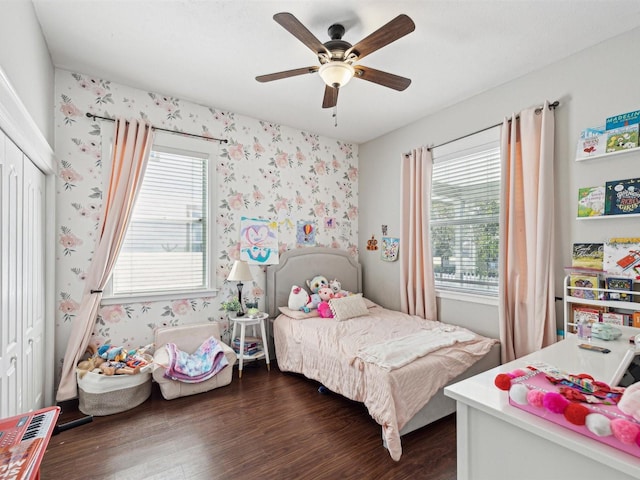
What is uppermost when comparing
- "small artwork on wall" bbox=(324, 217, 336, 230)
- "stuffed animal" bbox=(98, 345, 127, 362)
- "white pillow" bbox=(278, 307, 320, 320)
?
"small artwork on wall" bbox=(324, 217, 336, 230)

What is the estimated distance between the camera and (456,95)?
301cm

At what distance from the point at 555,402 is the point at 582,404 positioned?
0.09 m

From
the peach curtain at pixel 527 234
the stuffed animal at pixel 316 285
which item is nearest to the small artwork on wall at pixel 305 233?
the stuffed animal at pixel 316 285

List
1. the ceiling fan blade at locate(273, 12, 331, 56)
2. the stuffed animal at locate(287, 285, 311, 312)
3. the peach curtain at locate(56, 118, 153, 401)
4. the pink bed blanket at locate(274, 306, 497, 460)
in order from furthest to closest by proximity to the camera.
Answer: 1. the stuffed animal at locate(287, 285, 311, 312)
2. the peach curtain at locate(56, 118, 153, 401)
3. the pink bed blanket at locate(274, 306, 497, 460)
4. the ceiling fan blade at locate(273, 12, 331, 56)

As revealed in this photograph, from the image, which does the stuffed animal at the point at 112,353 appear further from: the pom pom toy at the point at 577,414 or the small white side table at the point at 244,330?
the pom pom toy at the point at 577,414

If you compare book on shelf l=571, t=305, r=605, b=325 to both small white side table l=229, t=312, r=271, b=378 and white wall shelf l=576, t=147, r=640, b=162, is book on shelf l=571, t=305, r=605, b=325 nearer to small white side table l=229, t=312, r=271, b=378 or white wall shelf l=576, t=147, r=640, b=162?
white wall shelf l=576, t=147, r=640, b=162

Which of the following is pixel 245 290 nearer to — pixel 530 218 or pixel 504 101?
pixel 530 218

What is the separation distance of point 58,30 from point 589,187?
3793 mm

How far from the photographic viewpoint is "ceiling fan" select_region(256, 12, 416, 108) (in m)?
1.69

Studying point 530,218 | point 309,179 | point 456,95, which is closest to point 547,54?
point 456,95

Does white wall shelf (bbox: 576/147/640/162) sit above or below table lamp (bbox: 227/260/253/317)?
above

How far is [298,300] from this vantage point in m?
3.46

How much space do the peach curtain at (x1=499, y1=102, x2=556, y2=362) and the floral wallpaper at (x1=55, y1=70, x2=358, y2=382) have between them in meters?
2.05

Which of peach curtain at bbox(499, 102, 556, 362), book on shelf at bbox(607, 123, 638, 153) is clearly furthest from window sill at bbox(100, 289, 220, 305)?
book on shelf at bbox(607, 123, 638, 153)
